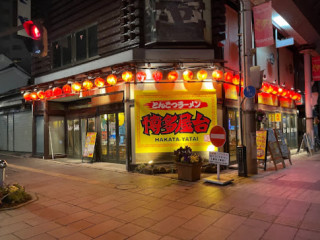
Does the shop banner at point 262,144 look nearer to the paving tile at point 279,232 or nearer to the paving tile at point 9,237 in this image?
the paving tile at point 279,232

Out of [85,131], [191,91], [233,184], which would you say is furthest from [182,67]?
[85,131]

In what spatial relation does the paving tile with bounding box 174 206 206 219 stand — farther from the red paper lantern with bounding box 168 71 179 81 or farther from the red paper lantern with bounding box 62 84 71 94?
the red paper lantern with bounding box 62 84 71 94

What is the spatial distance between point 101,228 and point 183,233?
5.47 ft

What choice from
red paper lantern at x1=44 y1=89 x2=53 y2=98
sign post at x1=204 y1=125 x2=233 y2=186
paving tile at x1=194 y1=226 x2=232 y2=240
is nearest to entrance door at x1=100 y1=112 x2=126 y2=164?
red paper lantern at x1=44 y1=89 x2=53 y2=98

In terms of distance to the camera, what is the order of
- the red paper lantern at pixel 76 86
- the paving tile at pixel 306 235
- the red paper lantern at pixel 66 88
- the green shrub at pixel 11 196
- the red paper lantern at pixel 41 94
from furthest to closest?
the red paper lantern at pixel 41 94 → the red paper lantern at pixel 66 88 → the red paper lantern at pixel 76 86 → the green shrub at pixel 11 196 → the paving tile at pixel 306 235

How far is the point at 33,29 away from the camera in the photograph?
6.79 metres

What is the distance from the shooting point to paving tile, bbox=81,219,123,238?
4.84 meters

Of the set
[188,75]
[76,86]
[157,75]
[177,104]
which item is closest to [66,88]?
[76,86]

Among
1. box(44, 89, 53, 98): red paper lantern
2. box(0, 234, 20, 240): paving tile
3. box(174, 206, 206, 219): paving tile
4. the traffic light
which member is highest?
the traffic light

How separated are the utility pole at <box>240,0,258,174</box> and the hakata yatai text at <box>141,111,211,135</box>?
6.15ft

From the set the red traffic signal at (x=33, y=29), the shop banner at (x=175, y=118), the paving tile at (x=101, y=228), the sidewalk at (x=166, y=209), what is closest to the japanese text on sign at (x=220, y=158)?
the sidewalk at (x=166, y=209)

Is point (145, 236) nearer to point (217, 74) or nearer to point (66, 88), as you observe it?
point (217, 74)

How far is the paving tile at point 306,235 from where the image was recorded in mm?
4445

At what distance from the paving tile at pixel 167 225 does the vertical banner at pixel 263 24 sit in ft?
26.2
